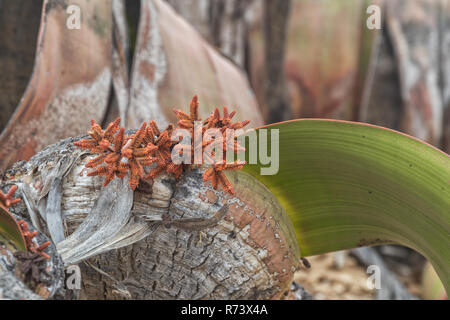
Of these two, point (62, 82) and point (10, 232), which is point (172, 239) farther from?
point (62, 82)

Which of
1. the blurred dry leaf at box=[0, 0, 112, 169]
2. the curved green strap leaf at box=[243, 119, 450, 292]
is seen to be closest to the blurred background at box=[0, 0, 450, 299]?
the blurred dry leaf at box=[0, 0, 112, 169]

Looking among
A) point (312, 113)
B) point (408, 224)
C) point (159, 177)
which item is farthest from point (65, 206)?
point (312, 113)

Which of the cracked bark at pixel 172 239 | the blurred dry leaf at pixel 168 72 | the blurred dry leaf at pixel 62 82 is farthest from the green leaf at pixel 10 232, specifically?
the blurred dry leaf at pixel 168 72

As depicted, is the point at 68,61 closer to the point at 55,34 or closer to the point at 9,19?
the point at 55,34

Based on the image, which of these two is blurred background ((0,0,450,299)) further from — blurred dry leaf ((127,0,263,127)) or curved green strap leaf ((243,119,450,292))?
curved green strap leaf ((243,119,450,292))

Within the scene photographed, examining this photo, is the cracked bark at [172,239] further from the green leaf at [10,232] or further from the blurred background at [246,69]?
the blurred background at [246,69]

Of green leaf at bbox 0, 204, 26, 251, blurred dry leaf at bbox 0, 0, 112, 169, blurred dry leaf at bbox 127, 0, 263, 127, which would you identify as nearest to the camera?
green leaf at bbox 0, 204, 26, 251
